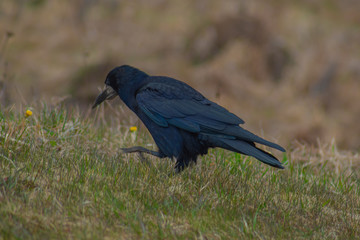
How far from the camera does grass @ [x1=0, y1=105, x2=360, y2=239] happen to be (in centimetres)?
309

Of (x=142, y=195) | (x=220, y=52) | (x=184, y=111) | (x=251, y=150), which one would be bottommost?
(x=142, y=195)

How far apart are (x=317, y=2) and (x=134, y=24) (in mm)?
5385

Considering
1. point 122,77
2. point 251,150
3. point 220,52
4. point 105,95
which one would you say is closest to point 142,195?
point 251,150

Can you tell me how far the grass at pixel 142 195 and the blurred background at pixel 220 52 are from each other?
5758 millimetres

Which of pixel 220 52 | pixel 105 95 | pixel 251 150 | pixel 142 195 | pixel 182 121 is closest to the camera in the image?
pixel 142 195

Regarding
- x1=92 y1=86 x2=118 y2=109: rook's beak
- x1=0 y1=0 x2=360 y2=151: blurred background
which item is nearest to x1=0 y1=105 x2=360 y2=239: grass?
x1=92 y1=86 x2=118 y2=109: rook's beak

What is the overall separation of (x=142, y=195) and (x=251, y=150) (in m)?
0.99

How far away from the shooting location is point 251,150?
4.02 metres

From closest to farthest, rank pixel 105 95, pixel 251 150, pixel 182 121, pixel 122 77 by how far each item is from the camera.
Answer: pixel 251 150
pixel 182 121
pixel 122 77
pixel 105 95

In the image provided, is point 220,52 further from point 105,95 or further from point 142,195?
point 142,195

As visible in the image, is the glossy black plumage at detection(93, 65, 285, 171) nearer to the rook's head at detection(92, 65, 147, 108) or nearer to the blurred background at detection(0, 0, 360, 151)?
the rook's head at detection(92, 65, 147, 108)

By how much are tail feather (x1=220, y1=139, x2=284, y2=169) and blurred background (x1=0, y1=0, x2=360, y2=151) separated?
5.99 m

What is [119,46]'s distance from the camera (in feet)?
46.5

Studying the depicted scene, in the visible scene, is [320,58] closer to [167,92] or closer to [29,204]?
[167,92]
